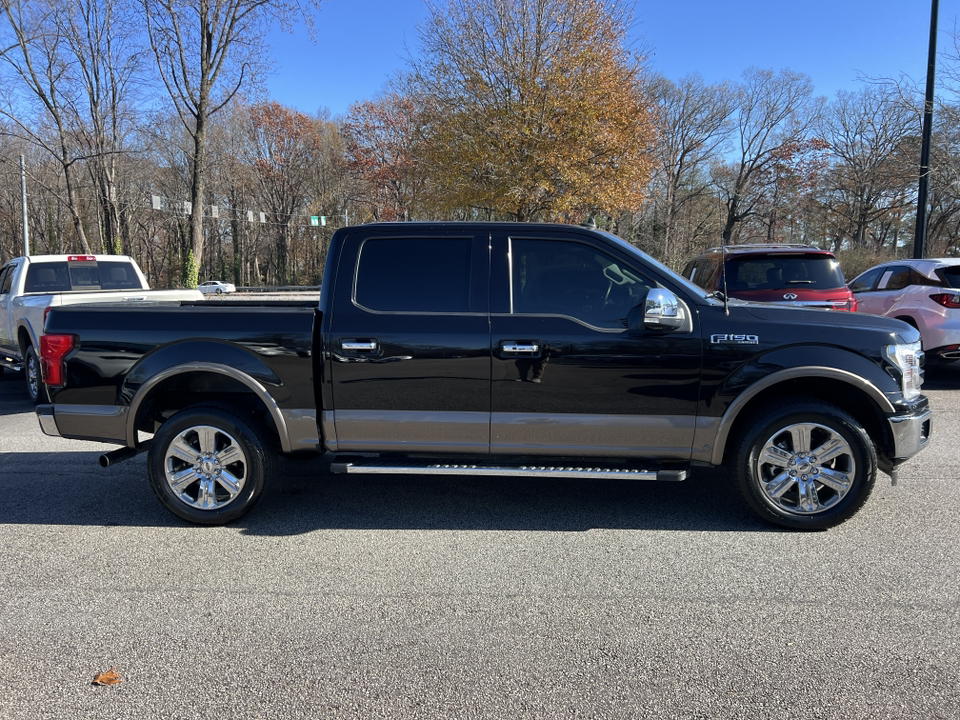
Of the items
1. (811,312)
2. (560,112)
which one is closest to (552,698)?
(811,312)

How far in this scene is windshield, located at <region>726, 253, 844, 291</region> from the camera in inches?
340

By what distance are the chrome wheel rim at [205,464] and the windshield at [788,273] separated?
21.1ft

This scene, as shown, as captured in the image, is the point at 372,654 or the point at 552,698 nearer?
the point at 552,698

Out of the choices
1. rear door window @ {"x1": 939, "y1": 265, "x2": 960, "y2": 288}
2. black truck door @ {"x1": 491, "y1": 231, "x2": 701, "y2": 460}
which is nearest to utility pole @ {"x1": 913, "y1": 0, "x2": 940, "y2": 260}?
rear door window @ {"x1": 939, "y1": 265, "x2": 960, "y2": 288}

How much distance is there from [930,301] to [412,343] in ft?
27.7

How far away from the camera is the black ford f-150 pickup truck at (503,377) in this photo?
437 centimetres

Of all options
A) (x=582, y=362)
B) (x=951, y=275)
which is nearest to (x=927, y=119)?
(x=951, y=275)

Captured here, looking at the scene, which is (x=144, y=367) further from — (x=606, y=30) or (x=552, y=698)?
(x=606, y=30)

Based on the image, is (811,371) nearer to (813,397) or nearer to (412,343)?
(813,397)

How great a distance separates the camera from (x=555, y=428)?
4.48 meters

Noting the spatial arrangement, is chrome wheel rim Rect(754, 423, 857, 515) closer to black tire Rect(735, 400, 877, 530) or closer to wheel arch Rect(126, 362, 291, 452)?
black tire Rect(735, 400, 877, 530)

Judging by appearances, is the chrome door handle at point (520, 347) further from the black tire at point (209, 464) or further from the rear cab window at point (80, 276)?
the rear cab window at point (80, 276)

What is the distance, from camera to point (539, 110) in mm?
18109

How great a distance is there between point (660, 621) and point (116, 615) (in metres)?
2.71
